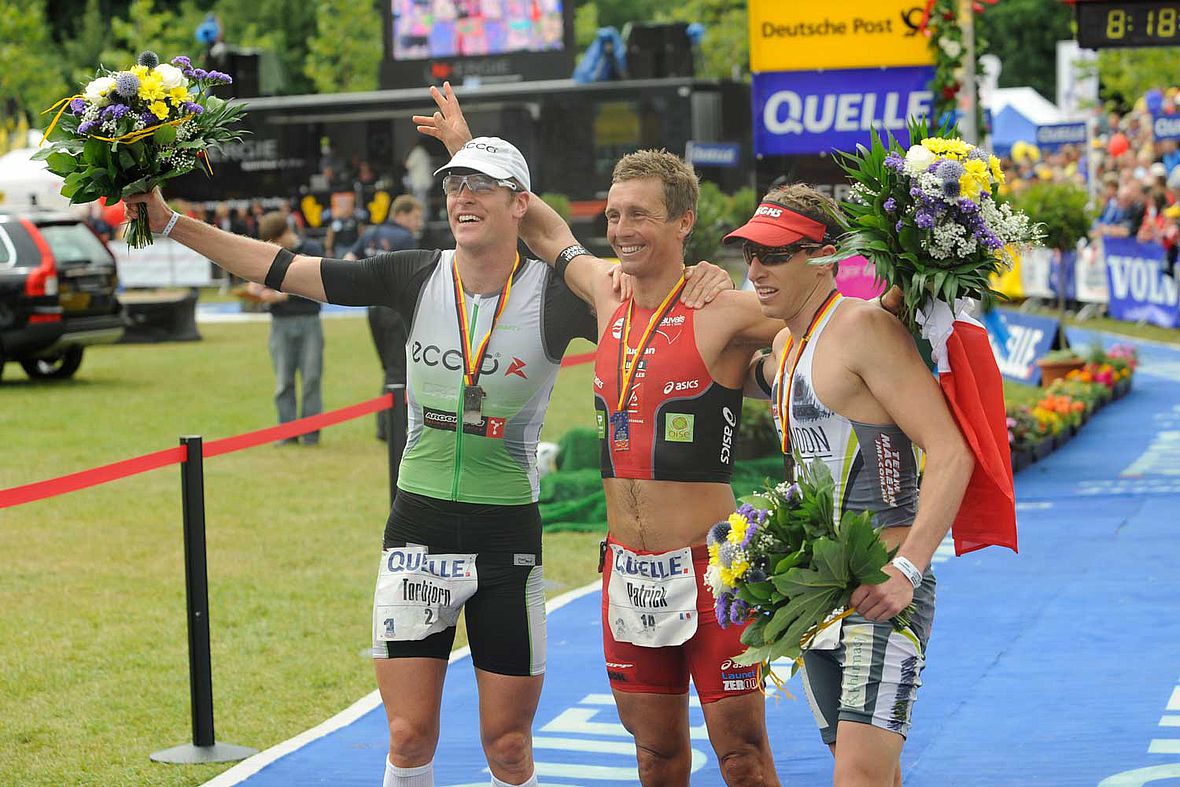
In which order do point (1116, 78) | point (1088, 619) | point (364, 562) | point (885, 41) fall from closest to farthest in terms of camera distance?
point (1088, 619), point (364, 562), point (885, 41), point (1116, 78)

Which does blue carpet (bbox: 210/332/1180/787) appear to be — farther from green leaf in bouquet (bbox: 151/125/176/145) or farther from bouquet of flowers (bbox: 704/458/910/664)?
green leaf in bouquet (bbox: 151/125/176/145)

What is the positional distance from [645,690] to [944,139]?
72.3 inches

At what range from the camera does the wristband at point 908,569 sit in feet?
12.6

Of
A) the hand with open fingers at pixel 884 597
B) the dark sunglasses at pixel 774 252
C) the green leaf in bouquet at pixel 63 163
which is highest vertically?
the green leaf in bouquet at pixel 63 163

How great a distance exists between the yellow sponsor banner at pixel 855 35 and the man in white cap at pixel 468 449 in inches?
284

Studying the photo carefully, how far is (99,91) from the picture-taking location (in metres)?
4.61

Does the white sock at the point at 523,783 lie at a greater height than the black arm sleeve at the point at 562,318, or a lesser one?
lesser

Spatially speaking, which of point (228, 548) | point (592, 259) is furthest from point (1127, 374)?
point (592, 259)

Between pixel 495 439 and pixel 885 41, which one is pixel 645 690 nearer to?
pixel 495 439

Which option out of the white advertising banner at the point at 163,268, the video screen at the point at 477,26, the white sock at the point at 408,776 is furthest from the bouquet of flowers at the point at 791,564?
the white advertising banner at the point at 163,268

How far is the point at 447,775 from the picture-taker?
19.7ft

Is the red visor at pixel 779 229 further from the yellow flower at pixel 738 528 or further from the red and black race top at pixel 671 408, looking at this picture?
the yellow flower at pixel 738 528

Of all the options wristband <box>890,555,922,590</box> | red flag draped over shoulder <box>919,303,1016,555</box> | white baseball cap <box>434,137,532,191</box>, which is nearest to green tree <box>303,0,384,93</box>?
white baseball cap <box>434,137,532,191</box>

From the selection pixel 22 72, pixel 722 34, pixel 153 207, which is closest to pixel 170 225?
pixel 153 207
